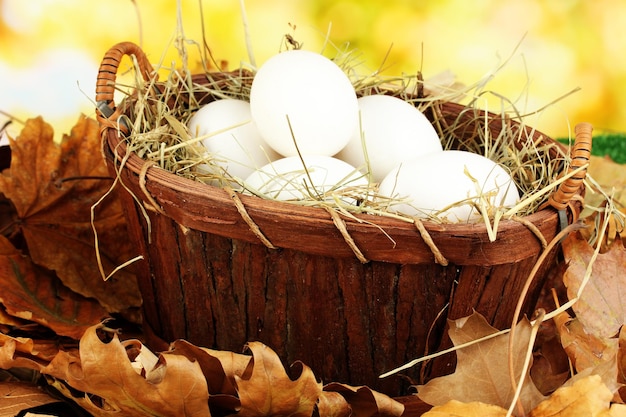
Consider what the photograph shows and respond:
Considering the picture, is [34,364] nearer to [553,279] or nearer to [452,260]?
[452,260]

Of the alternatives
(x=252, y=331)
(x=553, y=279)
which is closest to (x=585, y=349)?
(x=553, y=279)

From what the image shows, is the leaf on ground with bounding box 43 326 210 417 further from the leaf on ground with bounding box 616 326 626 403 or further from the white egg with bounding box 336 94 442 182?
the leaf on ground with bounding box 616 326 626 403

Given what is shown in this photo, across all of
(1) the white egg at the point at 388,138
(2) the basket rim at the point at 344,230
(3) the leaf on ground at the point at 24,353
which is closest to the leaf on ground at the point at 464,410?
(2) the basket rim at the point at 344,230

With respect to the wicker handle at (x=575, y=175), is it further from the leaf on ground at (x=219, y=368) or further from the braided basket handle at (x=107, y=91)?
the braided basket handle at (x=107, y=91)

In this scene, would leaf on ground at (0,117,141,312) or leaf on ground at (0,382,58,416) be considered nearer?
leaf on ground at (0,382,58,416)

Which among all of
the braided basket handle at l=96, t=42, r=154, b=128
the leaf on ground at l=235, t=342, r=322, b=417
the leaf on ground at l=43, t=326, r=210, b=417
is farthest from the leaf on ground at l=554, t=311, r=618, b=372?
the braided basket handle at l=96, t=42, r=154, b=128
